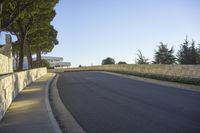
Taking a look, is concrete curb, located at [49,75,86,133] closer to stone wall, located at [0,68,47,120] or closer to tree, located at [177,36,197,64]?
stone wall, located at [0,68,47,120]

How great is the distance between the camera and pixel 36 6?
31.4 meters

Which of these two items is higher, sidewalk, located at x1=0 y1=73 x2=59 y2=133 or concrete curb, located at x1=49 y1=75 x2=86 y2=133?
sidewalk, located at x1=0 y1=73 x2=59 y2=133

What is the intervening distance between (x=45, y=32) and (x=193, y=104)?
119ft

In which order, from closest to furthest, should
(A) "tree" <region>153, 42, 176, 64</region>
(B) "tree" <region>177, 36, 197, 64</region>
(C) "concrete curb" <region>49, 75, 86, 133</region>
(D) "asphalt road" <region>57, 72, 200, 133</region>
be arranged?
(D) "asphalt road" <region>57, 72, 200, 133</region>
(C) "concrete curb" <region>49, 75, 86, 133</region>
(B) "tree" <region>177, 36, 197, 64</region>
(A) "tree" <region>153, 42, 176, 64</region>

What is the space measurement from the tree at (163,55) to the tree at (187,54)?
6.22 metres

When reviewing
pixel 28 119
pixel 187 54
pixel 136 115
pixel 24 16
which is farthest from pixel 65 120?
pixel 187 54

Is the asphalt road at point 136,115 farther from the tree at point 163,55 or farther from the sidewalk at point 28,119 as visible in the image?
the tree at point 163,55

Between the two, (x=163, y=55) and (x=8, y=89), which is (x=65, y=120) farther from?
(x=163, y=55)

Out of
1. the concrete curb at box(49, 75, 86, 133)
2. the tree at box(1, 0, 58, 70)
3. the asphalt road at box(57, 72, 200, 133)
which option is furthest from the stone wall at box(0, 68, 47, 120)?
the tree at box(1, 0, 58, 70)

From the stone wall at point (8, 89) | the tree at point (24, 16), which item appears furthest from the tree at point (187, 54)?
the stone wall at point (8, 89)

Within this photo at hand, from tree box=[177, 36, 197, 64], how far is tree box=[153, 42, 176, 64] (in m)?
6.22

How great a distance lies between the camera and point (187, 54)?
5253 centimetres

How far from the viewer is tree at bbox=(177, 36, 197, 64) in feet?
169

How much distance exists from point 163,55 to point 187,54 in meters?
11.3
